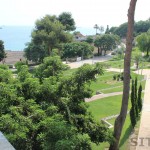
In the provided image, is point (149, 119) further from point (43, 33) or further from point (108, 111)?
point (43, 33)

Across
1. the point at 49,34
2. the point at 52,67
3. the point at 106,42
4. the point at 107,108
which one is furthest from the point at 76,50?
the point at 52,67

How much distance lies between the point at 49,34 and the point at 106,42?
19.3 m

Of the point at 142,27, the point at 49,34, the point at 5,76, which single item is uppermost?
the point at 142,27

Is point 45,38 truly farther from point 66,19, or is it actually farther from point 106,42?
point 106,42

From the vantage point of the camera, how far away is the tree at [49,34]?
172ft

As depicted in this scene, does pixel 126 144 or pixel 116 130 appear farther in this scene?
pixel 126 144

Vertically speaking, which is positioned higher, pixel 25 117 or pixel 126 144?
pixel 25 117

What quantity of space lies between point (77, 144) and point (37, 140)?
1.41m

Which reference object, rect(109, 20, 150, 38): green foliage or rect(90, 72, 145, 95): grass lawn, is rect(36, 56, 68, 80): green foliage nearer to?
rect(90, 72, 145, 95): grass lawn

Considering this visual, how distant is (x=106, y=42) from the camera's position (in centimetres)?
6831

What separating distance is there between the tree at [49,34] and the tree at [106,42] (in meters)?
13.6

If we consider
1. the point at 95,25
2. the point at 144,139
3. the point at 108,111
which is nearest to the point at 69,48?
the point at 108,111

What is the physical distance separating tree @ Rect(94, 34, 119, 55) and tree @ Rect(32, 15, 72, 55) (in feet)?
44.6

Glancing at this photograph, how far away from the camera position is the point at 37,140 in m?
9.76
